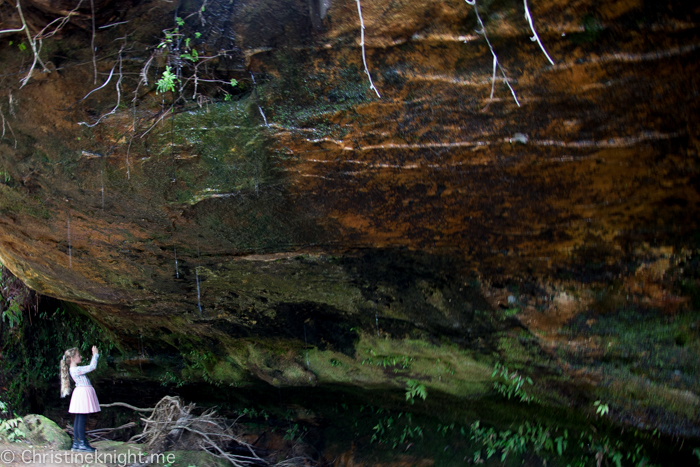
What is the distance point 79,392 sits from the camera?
210 inches

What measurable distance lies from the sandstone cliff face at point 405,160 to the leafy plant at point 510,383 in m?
0.15

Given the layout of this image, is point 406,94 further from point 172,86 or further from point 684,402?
point 684,402

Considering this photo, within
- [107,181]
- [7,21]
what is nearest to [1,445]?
[107,181]

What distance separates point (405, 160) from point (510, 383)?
102 inches

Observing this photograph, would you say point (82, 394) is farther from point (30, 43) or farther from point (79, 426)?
point (30, 43)

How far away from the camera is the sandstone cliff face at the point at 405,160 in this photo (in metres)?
2.61

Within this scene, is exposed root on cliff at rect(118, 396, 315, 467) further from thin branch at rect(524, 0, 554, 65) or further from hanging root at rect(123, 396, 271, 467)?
thin branch at rect(524, 0, 554, 65)

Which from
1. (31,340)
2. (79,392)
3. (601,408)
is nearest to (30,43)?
(79,392)

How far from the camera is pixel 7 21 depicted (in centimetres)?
295

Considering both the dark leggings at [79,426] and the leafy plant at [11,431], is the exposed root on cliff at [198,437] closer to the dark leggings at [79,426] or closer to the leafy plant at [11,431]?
the dark leggings at [79,426]

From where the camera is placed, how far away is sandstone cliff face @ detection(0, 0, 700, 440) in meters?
2.61

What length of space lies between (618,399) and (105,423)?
892cm

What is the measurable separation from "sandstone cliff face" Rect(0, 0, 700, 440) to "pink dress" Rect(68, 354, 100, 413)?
1733 millimetres

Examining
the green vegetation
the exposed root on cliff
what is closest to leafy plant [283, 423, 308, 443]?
the exposed root on cliff
